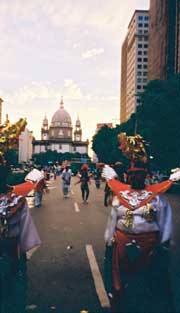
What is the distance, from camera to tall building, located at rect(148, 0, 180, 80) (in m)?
85.1

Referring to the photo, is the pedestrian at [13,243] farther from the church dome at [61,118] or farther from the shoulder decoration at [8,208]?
the church dome at [61,118]

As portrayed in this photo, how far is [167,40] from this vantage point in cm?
8762

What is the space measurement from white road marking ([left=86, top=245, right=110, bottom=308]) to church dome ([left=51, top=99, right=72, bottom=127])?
583 ft

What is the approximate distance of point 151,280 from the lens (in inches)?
217

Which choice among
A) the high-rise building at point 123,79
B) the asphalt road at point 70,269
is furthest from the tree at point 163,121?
the high-rise building at point 123,79

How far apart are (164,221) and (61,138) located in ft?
612

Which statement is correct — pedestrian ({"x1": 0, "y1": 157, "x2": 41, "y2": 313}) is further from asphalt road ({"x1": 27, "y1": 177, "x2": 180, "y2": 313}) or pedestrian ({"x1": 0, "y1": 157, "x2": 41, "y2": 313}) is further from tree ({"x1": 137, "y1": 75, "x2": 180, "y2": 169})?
tree ({"x1": 137, "y1": 75, "x2": 180, "y2": 169})

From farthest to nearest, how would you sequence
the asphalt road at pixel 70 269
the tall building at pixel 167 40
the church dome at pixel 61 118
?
the church dome at pixel 61 118
the tall building at pixel 167 40
the asphalt road at pixel 70 269

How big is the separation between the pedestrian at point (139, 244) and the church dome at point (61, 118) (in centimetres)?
18097

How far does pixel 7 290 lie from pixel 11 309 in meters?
0.32

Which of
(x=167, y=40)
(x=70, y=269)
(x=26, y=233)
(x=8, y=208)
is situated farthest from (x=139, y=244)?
(x=167, y=40)

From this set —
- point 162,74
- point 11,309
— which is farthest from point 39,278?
point 162,74

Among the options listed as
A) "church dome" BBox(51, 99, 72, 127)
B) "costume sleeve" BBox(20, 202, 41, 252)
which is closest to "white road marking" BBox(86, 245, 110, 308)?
"costume sleeve" BBox(20, 202, 41, 252)

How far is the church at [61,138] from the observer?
187 m
